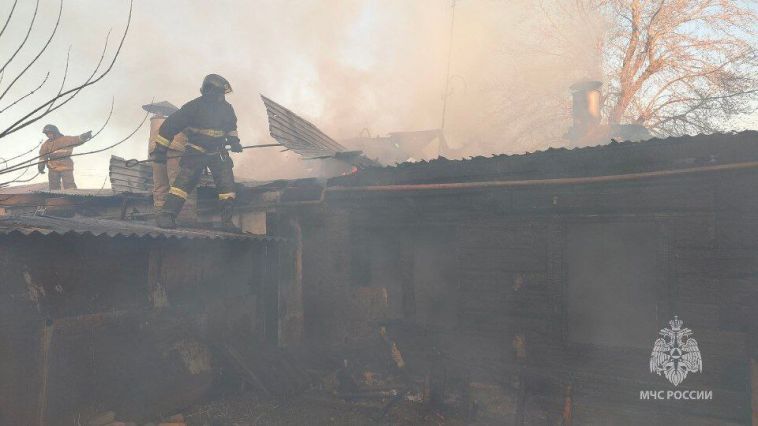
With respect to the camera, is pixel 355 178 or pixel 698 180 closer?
pixel 698 180

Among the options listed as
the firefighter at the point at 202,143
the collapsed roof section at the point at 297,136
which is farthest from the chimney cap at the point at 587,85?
the firefighter at the point at 202,143

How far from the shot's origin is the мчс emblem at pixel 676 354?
5.81 metres

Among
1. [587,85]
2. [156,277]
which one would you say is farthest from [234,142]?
[587,85]

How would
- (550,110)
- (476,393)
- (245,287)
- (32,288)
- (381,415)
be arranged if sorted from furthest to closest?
(550,110), (245,287), (476,393), (381,415), (32,288)

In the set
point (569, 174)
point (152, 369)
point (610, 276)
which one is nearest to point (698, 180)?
point (569, 174)

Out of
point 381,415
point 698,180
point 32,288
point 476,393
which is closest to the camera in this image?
point 32,288

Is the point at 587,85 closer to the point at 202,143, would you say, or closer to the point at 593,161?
the point at 593,161

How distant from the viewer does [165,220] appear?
7094mm

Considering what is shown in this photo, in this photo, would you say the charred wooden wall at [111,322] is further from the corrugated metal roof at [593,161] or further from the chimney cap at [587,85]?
the chimney cap at [587,85]

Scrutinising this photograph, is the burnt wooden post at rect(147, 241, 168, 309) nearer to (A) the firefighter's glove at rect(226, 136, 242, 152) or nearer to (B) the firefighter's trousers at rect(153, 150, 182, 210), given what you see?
(B) the firefighter's trousers at rect(153, 150, 182, 210)

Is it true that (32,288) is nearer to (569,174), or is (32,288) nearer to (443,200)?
(443,200)

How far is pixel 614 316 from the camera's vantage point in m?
8.17

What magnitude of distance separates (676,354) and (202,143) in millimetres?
7709

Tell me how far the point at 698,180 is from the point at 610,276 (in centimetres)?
287
